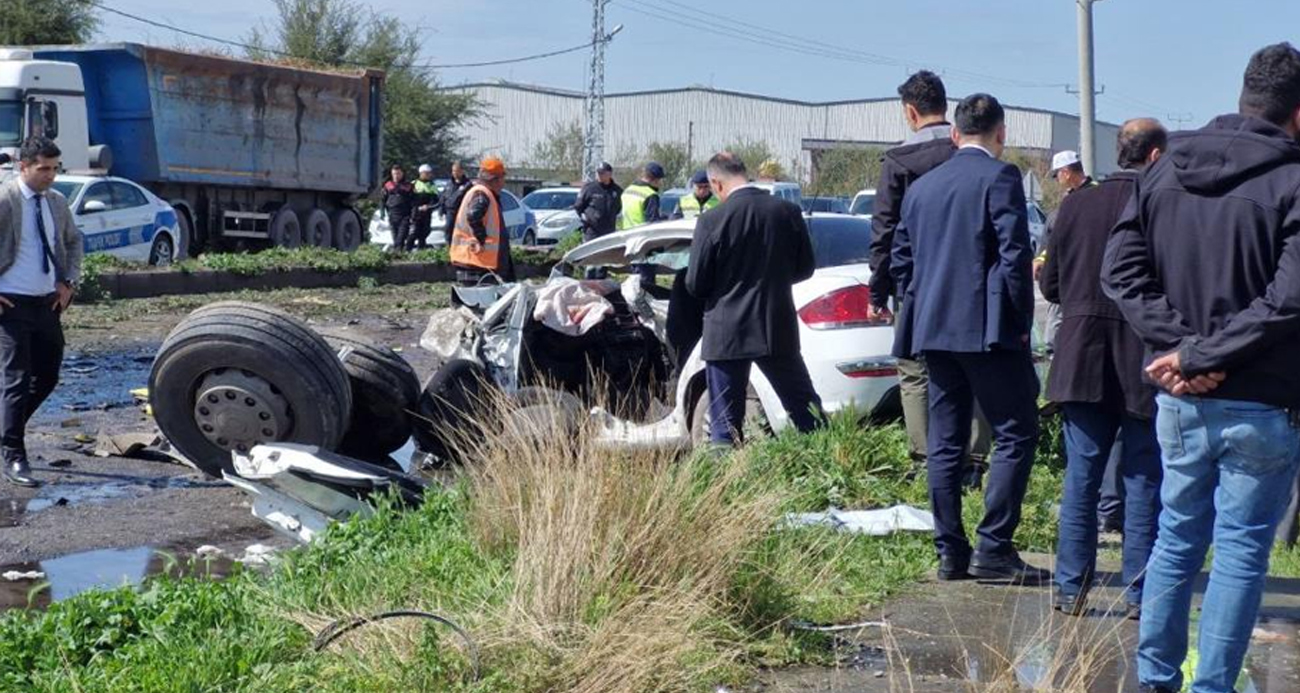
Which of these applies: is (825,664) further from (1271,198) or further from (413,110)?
(413,110)

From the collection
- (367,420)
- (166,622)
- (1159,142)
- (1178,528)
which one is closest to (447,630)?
(166,622)

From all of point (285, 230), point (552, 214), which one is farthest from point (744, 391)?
point (552, 214)

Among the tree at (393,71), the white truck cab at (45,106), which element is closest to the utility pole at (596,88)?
the tree at (393,71)

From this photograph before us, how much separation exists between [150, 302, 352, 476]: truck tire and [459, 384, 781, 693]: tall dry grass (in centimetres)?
265

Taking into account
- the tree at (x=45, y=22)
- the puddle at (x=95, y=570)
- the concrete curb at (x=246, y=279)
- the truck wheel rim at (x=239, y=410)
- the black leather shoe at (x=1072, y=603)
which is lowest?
the concrete curb at (x=246, y=279)

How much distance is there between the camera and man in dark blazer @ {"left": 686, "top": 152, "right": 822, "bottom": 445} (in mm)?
8227

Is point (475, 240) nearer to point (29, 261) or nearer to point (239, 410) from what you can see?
point (29, 261)

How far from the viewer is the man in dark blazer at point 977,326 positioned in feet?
20.7

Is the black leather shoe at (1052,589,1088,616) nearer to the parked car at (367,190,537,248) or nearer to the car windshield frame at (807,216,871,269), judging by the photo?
the car windshield frame at (807,216,871,269)

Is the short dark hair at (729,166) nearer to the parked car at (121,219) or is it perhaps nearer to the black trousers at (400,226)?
the parked car at (121,219)

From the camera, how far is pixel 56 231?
31.1 ft

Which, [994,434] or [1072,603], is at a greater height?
[994,434]

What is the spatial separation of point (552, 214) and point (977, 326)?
35.5m

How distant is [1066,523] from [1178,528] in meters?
1.21
